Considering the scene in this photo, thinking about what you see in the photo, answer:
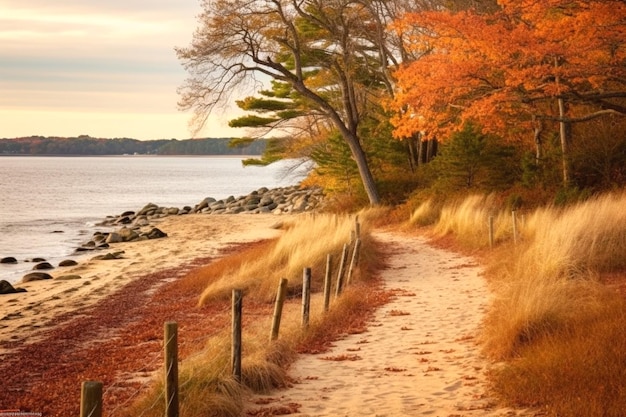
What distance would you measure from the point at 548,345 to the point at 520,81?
13449 millimetres

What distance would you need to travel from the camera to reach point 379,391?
30.7ft

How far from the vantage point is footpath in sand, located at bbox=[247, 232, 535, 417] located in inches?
342

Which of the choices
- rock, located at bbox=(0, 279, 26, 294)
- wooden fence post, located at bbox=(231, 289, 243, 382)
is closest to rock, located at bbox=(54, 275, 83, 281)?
rock, located at bbox=(0, 279, 26, 294)

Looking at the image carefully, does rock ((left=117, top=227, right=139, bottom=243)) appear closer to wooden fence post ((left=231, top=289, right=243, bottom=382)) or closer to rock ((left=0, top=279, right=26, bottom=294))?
rock ((left=0, top=279, right=26, bottom=294))

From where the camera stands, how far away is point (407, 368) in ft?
34.2

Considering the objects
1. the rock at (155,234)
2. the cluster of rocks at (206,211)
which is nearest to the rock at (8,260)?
the cluster of rocks at (206,211)

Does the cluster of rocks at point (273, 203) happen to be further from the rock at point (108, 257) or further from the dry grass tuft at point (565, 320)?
the dry grass tuft at point (565, 320)

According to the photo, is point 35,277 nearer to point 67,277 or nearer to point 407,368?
point 67,277

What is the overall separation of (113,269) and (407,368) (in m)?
18.9

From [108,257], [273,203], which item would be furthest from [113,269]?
[273,203]

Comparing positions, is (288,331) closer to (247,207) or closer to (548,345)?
(548,345)

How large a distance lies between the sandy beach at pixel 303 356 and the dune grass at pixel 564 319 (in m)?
0.40

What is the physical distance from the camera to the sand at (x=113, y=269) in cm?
1828

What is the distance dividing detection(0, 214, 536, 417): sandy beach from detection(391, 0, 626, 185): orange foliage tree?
4884 millimetres
